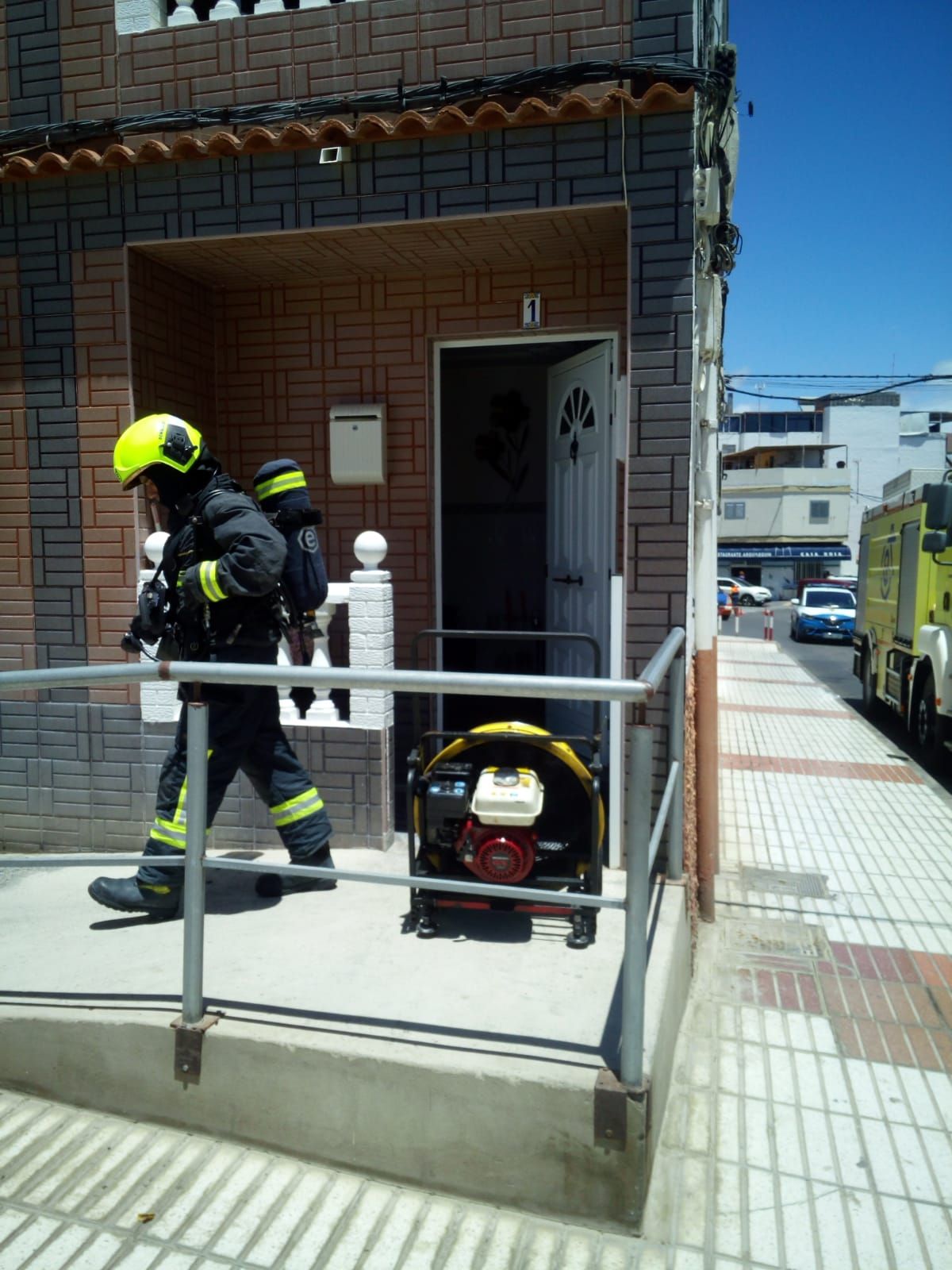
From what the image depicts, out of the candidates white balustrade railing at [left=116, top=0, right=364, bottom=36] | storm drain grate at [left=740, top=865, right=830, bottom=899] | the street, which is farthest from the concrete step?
the street

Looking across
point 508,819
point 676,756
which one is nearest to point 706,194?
point 676,756

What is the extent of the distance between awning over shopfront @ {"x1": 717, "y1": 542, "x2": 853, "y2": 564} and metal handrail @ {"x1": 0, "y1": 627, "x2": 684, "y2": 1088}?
181 feet

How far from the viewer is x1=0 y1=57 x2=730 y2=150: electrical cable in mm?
4637

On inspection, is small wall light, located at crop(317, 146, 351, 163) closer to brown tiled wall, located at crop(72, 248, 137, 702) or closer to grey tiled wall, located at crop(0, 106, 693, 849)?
grey tiled wall, located at crop(0, 106, 693, 849)

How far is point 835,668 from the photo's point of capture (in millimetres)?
21094

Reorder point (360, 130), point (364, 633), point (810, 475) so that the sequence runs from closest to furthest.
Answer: point (360, 130) < point (364, 633) < point (810, 475)

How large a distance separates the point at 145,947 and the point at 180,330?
3.65 m

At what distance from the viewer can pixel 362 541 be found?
16.5 feet

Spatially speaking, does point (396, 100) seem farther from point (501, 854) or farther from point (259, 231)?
point (501, 854)

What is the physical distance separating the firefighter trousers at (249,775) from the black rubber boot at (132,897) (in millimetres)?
45

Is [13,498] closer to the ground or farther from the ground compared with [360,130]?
closer to the ground

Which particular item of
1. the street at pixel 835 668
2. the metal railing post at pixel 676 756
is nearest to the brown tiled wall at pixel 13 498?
the metal railing post at pixel 676 756

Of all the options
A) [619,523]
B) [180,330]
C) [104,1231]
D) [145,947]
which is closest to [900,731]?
[619,523]

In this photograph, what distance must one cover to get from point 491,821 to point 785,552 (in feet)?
184
